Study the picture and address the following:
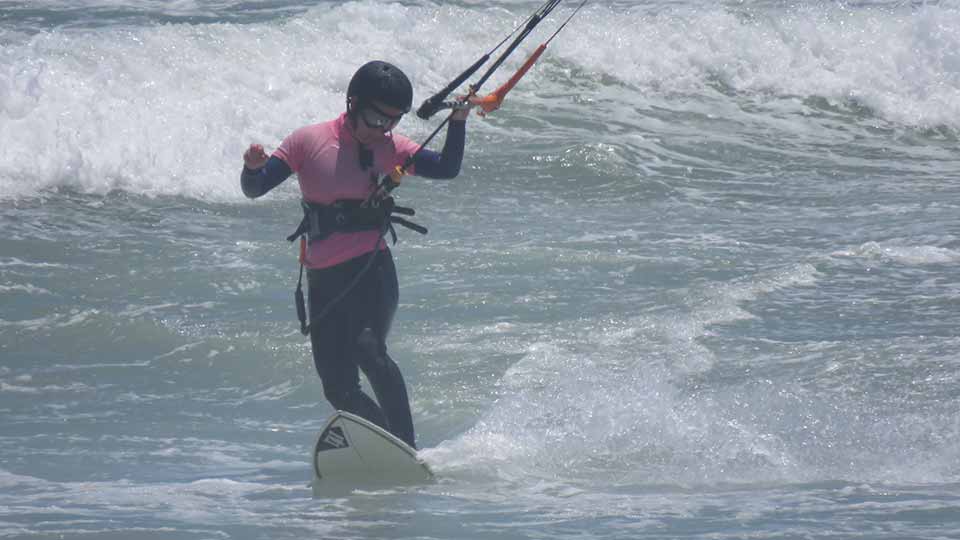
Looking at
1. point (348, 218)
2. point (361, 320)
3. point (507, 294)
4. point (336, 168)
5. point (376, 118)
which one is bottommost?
point (507, 294)

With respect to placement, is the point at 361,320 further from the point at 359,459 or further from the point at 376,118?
the point at 376,118

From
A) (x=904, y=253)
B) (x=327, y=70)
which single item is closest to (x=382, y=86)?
(x=904, y=253)

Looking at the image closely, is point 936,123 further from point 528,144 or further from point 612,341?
point 612,341

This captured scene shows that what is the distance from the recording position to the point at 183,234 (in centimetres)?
1050

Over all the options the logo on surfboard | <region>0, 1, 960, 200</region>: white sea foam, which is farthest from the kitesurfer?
<region>0, 1, 960, 200</region>: white sea foam

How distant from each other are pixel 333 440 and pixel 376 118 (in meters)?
1.25

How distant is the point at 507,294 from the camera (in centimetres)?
883

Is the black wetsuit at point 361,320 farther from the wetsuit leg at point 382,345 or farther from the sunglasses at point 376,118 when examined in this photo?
the sunglasses at point 376,118

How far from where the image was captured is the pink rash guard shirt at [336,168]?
5324mm

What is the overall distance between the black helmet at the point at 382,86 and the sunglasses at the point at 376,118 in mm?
29

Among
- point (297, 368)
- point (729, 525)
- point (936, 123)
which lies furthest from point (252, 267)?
point (936, 123)

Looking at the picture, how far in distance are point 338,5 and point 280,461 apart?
12.4 m

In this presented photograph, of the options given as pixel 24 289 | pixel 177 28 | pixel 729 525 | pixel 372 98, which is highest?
pixel 177 28

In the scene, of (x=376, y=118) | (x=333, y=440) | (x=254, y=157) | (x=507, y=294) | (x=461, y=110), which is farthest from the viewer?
(x=507, y=294)
